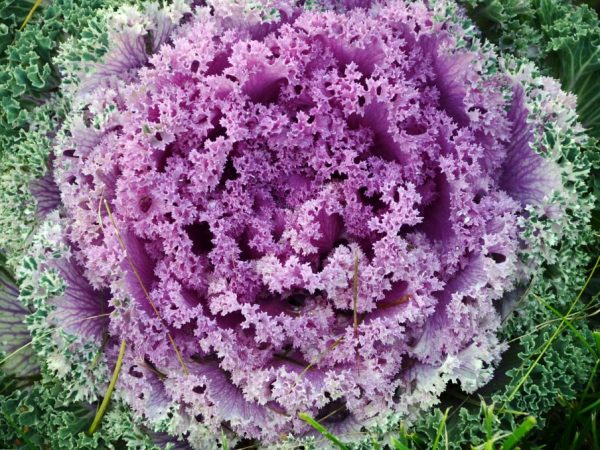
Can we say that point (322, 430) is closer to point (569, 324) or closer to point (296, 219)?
point (296, 219)

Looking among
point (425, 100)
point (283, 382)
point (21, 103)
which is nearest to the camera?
point (283, 382)

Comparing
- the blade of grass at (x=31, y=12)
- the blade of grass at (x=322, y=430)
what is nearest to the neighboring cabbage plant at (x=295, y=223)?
the blade of grass at (x=322, y=430)

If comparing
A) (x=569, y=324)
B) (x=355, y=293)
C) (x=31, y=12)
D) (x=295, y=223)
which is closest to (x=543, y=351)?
(x=569, y=324)

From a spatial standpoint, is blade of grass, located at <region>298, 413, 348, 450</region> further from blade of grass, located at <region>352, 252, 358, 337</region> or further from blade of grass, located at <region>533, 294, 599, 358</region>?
blade of grass, located at <region>533, 294, 599, 358</region>

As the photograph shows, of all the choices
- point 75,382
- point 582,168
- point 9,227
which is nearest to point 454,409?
point 582,168

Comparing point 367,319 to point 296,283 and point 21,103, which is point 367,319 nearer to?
point 296,283
